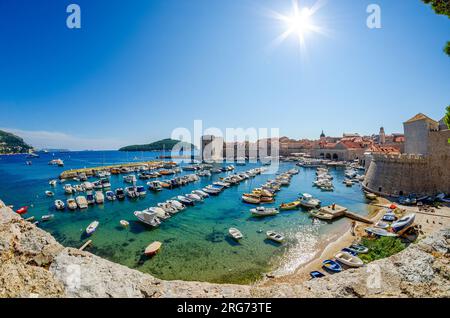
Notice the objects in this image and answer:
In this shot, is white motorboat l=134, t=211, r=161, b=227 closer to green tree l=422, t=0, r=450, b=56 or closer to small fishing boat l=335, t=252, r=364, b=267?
small fishing boat l=335, t=252, r=364, b=267

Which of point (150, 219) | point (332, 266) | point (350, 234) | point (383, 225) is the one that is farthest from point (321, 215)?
point (150, 219)

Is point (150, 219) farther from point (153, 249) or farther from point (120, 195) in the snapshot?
point (120, 195)

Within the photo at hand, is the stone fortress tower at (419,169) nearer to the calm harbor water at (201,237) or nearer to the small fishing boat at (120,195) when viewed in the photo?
the calm harbor water at (201,237)

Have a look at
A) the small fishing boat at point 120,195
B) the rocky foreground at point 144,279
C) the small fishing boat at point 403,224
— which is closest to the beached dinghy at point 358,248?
the small fishing boat at point 403,224

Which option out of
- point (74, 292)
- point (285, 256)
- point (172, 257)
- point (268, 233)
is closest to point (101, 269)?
point (74, 292)

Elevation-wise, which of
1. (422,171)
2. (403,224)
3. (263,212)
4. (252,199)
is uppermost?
(422,171)

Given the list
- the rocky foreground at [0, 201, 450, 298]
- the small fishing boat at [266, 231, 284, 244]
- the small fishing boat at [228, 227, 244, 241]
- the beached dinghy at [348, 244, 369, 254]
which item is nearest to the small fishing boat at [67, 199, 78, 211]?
the small fishing boat at [228, 227, 244, 241]
